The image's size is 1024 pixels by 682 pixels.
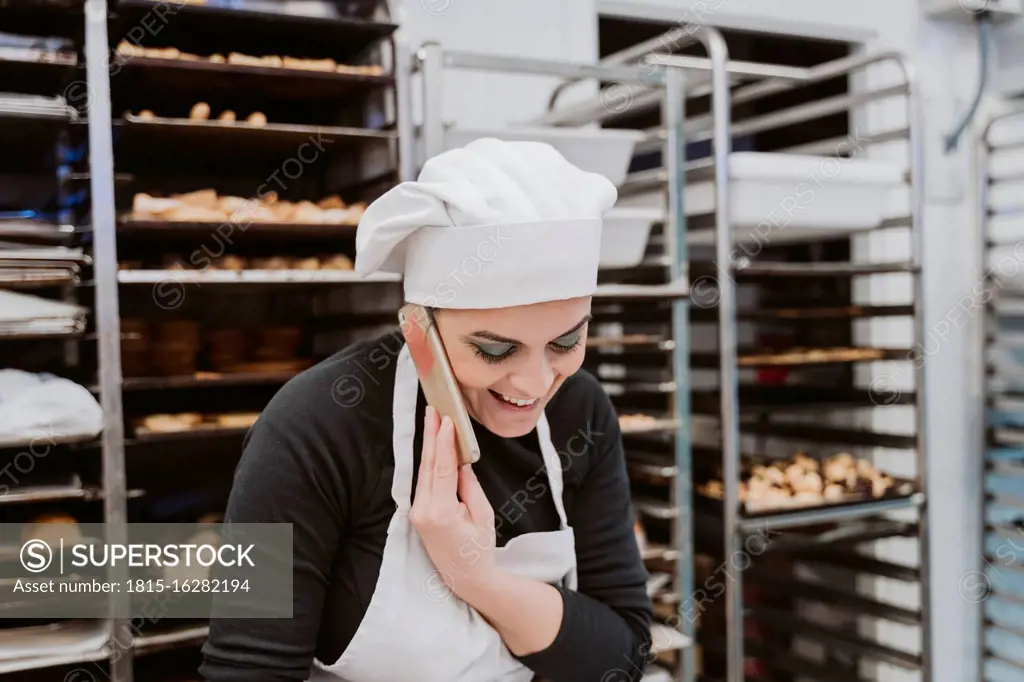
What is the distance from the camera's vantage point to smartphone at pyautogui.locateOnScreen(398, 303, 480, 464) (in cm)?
108

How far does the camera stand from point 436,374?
1113 millimetres

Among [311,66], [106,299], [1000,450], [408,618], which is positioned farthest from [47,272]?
[1000,450]

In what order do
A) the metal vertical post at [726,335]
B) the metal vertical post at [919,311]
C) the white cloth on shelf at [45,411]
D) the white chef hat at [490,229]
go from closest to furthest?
1. the white chef hat at [490,229]
2. the white cloth on shelf at [45,411]
3. the metal vertical post at [726,335]
4. the metal vertical post at [919,311]

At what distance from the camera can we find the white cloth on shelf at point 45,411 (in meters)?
1.81

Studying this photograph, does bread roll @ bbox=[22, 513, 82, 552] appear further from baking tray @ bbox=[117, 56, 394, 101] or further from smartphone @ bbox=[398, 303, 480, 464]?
smartphone @ bbox=[398, 303, 480, 464]

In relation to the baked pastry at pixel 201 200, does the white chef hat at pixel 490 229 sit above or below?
below

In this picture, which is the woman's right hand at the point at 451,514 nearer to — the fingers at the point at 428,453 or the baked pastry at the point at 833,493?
the fingers at the point at 428,453

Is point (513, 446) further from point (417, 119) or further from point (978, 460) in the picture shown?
point (978, 460)

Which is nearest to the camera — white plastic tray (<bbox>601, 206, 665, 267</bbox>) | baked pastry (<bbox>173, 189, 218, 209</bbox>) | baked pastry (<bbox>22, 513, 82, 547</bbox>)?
baked pastry (<bbox>22, 513, 82, 547</bbox>)

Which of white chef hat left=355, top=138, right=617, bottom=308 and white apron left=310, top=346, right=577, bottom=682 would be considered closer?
white chef hat left=355, top=138, right=617, bottom=308

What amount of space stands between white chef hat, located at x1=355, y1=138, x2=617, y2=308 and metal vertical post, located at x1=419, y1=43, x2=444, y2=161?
3.19ft

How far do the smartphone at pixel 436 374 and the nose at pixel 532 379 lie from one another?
0.23 feet

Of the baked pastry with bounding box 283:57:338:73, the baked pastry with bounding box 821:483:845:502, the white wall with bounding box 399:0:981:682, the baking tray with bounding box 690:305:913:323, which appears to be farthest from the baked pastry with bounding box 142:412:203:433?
the white wall with bounding box 399:0:981:682

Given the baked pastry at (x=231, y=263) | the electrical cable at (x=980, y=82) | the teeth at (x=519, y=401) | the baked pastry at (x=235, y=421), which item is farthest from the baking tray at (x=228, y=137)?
the electrical cable at (x=980, y=82)
